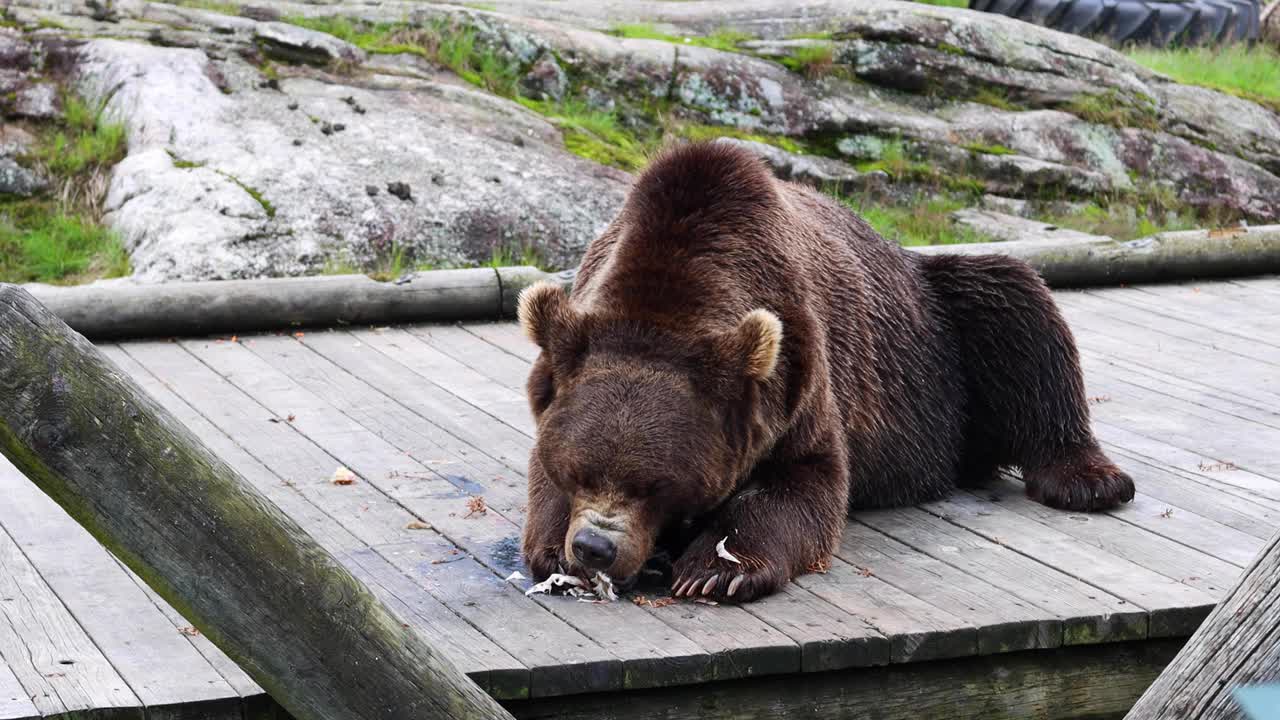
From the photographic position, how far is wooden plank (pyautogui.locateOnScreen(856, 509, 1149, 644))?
156 inches

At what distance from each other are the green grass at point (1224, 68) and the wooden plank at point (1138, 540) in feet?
25.0

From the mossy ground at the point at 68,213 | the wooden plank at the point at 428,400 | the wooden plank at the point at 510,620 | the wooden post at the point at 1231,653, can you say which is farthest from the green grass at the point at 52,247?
the wooden post at the point at 1231,653

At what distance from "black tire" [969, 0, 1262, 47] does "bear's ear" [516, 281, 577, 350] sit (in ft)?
35.5

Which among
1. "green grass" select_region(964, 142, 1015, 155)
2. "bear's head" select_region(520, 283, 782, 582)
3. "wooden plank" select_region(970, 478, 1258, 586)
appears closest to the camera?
"bear's head" select_region(520, 283, 782, 582)

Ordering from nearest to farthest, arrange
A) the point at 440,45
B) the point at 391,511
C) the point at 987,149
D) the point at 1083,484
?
the point at 391,511, the point at 1083,484, the point at 440,45, the point at 987,149

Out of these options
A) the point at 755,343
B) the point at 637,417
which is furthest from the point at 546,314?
the point at 755,343

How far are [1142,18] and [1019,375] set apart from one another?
10.4 meters

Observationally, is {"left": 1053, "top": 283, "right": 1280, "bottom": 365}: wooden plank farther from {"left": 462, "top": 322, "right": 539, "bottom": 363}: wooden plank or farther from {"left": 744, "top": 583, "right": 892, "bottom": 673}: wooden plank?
{"left": 744, "top": 583, "right": 892, "bottom": 673}: wooden plank

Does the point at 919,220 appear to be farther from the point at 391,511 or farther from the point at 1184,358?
the point at 391,511

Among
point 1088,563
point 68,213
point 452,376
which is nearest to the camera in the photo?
point 1088,563

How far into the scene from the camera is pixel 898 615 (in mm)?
3957

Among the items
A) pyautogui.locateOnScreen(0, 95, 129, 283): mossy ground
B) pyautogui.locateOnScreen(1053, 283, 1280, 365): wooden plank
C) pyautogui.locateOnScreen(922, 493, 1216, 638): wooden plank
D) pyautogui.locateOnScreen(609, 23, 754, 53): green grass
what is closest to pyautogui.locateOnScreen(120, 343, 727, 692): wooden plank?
pyautogui.locateOnScreen(922, 493, 1216, 638): wooden plank

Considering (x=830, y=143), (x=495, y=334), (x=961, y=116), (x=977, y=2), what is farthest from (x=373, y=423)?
(x=977, y=2)

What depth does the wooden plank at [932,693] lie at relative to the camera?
3.67 m
